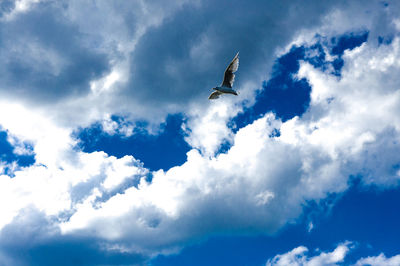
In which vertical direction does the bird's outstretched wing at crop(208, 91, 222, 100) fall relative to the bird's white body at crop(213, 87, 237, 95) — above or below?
above

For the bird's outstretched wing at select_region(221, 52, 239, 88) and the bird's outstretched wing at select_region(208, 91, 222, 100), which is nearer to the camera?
the bird's outstretched wing at select_region(221, 52, 239, 88)

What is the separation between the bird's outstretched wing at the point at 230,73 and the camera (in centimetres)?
6612

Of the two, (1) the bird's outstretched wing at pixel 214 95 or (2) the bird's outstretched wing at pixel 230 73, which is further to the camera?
(1) the bird's outstretched wing at pixel 214 95

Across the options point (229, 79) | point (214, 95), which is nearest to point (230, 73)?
point (229, 79)

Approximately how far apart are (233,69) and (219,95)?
6572mm

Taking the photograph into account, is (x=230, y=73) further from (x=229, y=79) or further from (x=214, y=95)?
(x=214, y=95)

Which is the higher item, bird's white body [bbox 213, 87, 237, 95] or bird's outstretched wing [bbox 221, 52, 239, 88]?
bird's outstretched wing [bbox 221, 52, 239, 88]

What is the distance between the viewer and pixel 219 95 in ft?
228

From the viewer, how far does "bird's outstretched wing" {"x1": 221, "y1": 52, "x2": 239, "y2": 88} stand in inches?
2603

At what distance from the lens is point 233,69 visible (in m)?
66.6

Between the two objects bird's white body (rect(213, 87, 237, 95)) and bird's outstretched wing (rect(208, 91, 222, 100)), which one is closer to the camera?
bird's white body (rect(213, 87, 237, 95))

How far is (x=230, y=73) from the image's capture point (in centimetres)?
6675

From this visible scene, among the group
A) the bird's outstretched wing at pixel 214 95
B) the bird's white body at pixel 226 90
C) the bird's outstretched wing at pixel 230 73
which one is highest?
the bird's outstretched wing at pixel 230 73

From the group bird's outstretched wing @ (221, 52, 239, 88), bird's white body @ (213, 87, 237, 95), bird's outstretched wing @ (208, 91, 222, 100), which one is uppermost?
bird's outstretched wing @ (221, 52, 239, 88)
